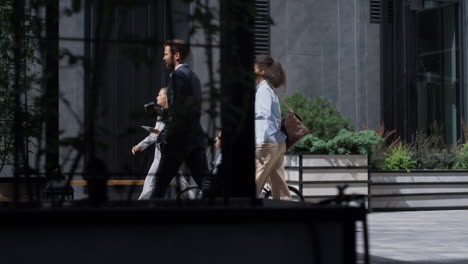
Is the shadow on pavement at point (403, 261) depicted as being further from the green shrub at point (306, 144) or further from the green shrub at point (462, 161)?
the green shrub at point (462, 161)

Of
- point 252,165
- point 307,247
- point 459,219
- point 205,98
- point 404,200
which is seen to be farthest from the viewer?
point 404,200

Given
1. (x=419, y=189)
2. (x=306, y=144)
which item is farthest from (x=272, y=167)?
(x=419, y=189)

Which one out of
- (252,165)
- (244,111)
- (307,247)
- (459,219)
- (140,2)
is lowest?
(459,219)

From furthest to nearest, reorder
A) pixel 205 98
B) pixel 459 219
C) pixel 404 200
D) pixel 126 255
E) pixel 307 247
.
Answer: pixel 404 200 < pixel 459 219 < pixel 205 98 < pixel 307 247 < pixel 126 255

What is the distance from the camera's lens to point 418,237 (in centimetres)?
891

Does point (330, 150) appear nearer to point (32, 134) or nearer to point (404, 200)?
point (404, 200)

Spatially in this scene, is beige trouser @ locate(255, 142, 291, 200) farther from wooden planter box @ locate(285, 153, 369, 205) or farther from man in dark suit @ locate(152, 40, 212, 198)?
wooden planter box @ locate(285, 153, 369, 205)

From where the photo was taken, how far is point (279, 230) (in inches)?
120

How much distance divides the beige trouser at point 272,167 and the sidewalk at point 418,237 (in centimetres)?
96

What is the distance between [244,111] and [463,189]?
11366 millimetres

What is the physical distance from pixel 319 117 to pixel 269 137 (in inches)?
199

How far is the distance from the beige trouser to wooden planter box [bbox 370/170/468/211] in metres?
4.96

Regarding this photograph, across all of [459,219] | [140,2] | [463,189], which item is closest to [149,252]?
[140,2]

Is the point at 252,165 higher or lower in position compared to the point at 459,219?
higher
